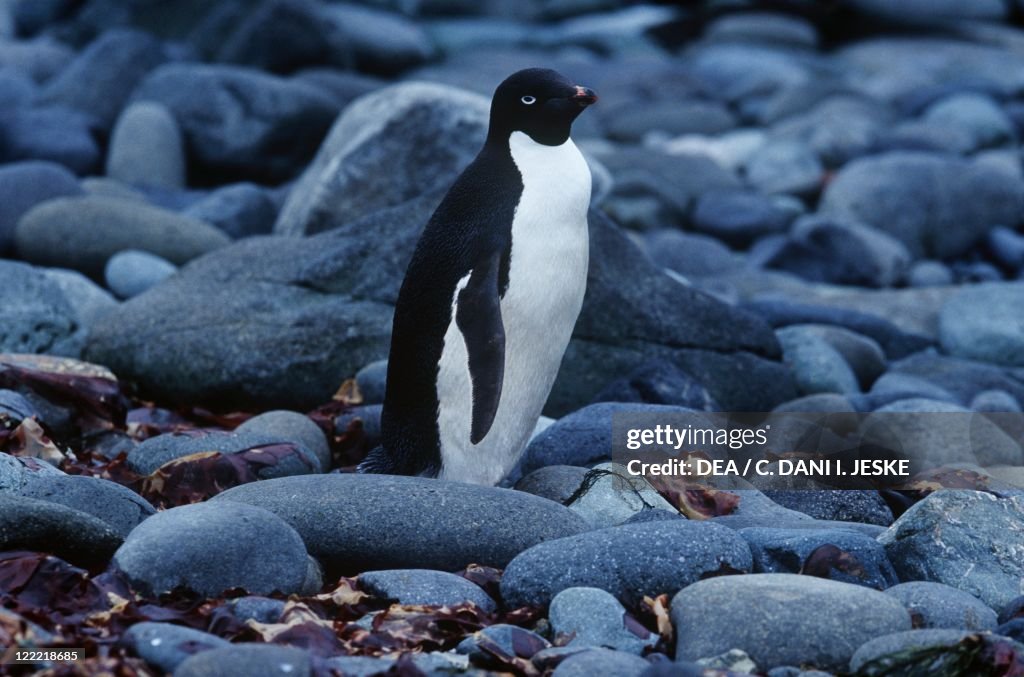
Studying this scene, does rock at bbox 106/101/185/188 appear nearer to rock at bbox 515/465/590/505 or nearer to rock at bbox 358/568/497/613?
Answer: rock at bbox 515/465/590/505

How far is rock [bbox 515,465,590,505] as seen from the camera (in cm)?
544

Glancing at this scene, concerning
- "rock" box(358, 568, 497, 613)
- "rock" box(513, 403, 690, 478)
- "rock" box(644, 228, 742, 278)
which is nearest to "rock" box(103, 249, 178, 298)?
"rock" box(513, 403, 690, 478)

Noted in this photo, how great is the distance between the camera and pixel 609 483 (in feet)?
17.5

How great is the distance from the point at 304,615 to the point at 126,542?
25.9 inches

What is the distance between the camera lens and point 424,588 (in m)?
4.25

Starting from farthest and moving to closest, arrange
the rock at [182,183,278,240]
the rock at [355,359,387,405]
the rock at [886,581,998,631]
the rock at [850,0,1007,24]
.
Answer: the rock at [850,0,1007,24]
the rock at [182,183,278,240]
the rock at [355,359,387,405]
the rock at [886,581,998,631]

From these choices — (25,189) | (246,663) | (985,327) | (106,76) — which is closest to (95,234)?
(25,189)

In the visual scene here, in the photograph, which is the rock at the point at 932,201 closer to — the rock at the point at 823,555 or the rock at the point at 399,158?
the rock at the point at 399,158

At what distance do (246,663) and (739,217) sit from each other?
12.3 m

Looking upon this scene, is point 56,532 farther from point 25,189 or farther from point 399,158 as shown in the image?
point 25,189

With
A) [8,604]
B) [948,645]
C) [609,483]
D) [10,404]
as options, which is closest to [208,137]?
[10,404]

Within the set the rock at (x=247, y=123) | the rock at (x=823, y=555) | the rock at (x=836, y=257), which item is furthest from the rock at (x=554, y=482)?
the rock at (x=247, y=123)

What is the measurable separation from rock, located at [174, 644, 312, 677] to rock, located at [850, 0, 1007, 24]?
25566mm

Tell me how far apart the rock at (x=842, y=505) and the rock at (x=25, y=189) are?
22.3 feet
